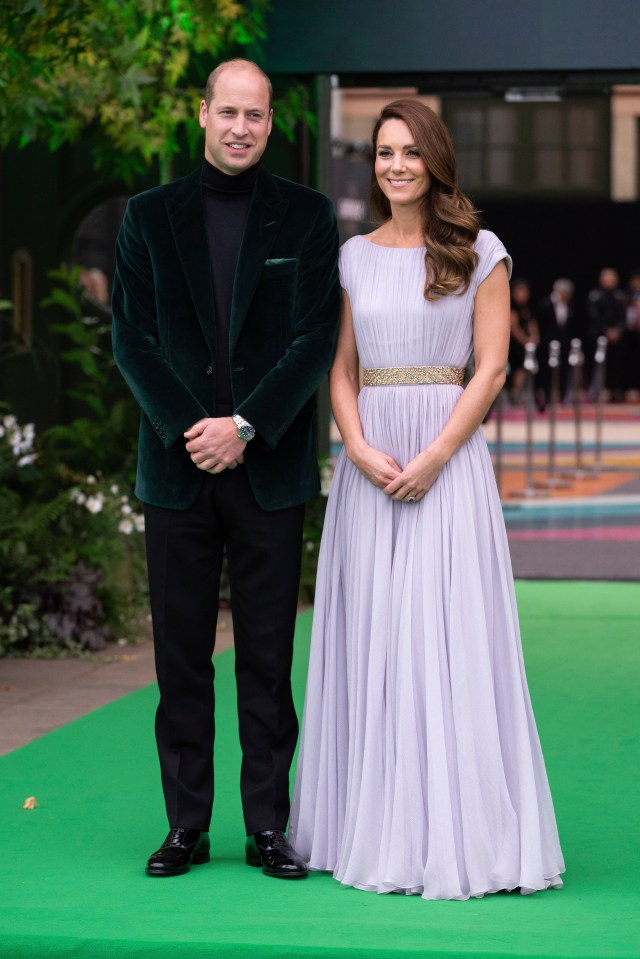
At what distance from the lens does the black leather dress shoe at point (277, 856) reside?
468cm

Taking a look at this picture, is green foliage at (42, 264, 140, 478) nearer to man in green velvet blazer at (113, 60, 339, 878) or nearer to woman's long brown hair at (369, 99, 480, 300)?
man in green velvet blazer at (113, 60, 339, 878)

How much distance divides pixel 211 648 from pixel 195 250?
3.59 feet

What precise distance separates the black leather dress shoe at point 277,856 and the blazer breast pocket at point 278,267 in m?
1.51

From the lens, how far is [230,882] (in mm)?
4660

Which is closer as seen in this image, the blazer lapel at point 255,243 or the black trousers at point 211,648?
the blazer lapel at point 255,243

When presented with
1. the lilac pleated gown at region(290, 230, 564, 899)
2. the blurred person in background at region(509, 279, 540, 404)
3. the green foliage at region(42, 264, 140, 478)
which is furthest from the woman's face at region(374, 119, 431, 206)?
the blurred person in background at region(509, 279, 540, 404)

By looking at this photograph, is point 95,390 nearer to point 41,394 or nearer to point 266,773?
point 41,394

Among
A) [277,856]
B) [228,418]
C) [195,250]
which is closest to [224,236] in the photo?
[195,250]

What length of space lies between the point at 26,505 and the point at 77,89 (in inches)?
92.1

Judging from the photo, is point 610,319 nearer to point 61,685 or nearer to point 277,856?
point 61,685

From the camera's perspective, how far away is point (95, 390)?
34.6 feet

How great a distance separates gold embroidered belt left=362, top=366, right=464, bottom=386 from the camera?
472 centimetres

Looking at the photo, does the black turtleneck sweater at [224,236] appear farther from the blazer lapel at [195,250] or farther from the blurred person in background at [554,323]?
the blurred person in background at [554,323]

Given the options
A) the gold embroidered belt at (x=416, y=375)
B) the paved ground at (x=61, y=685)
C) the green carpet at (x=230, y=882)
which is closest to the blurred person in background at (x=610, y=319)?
the paved ground at (x=61, y=685)
